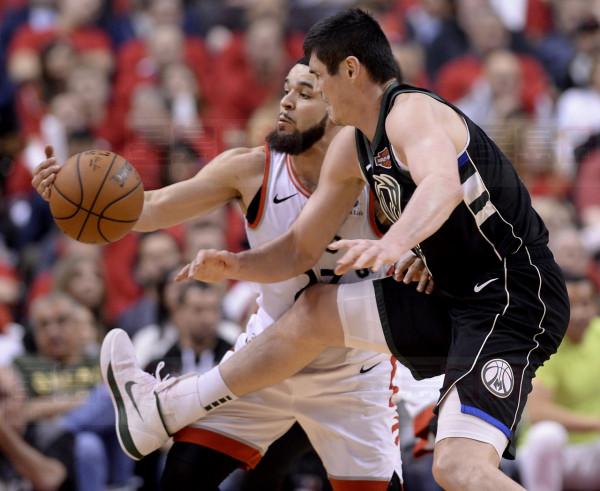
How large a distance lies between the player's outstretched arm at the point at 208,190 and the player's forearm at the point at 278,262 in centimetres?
32

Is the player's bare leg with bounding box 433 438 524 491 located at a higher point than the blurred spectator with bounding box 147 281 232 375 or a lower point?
higher

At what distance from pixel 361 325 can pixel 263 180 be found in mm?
838

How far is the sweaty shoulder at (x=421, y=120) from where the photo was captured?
3965mm

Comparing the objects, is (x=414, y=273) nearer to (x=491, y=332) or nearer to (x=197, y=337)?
(x=491, y=332)

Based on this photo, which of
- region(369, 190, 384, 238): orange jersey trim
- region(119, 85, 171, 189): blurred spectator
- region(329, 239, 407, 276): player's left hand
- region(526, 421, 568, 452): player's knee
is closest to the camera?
region(329, 239, 407, 276): player's left hand

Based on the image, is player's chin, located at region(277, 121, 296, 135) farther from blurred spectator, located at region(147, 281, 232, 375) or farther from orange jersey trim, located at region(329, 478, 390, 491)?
blurred spectator, located at region(147, 281, 232, 375)

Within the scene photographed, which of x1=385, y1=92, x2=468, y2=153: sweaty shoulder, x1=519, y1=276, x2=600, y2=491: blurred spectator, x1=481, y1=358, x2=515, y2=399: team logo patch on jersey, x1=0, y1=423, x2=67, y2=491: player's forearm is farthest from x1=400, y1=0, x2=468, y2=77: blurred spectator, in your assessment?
x1=481, y1=358, x2=515, y2=399: team logo patch on jersey

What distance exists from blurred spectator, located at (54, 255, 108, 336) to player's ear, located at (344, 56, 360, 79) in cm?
391

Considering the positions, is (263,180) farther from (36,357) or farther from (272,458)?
(36,357)

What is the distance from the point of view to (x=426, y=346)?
14.4ft

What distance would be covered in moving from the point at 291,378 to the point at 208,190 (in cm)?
89

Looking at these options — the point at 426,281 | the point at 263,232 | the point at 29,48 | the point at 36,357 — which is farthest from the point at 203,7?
the point at 426,281

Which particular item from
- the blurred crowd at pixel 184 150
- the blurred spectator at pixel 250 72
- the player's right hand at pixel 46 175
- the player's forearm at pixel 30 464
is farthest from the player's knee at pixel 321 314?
the blurred spectator at pixel 250 72

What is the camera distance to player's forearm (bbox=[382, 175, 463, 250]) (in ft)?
12.1
